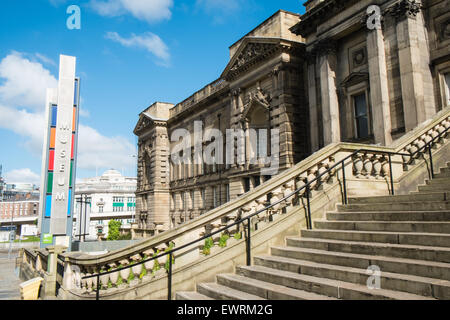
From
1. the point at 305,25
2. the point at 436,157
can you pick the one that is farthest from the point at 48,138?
the point at 436,157

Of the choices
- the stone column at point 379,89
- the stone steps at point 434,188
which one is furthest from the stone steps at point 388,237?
the stone column at point 379,89

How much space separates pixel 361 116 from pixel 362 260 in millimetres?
13890

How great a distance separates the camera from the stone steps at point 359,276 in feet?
13.7

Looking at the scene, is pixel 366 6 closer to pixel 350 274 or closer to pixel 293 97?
pixel 293 97

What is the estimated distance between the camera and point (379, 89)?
51.9 feet

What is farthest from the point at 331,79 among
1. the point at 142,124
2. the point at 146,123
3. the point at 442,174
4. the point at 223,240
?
the point at 142,124

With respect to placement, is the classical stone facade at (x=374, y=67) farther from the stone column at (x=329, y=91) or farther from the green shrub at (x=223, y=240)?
the green shrub at (x=223, y=240)

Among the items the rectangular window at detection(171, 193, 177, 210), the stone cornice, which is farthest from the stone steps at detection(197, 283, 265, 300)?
the rectangular window at detection(171, 193, 177, 210)

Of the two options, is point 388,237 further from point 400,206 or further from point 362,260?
point 400,206

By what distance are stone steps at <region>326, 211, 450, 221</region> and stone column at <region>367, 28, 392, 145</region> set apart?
926cm

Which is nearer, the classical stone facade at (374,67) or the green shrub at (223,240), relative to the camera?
the green shrub at (223,240)

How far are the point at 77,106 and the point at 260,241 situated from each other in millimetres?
20291

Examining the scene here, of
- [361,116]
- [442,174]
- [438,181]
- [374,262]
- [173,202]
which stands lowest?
[374,262]
